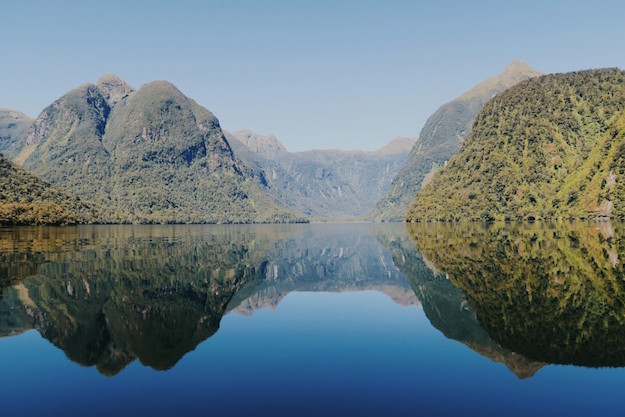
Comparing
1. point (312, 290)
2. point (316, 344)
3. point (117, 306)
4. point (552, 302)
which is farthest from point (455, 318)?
point (117, 306)

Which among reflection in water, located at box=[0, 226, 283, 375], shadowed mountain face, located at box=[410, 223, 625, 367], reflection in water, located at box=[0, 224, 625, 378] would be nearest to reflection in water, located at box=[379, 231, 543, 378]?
reflection in water, located at box=[0, 224, 625, 378]

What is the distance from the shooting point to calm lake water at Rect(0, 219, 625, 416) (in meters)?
14.7

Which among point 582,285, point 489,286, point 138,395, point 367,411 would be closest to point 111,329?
point 138,395

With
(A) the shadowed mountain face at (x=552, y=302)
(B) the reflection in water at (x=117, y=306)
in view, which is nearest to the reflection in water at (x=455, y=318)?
(A) the shadowed mountain face at (x=552, y=302)

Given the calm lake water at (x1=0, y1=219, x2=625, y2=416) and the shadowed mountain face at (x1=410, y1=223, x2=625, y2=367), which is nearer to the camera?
the calm lake water at (x1=0, y1=219, x2=625, y2=416)

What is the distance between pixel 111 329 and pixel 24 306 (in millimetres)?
9225

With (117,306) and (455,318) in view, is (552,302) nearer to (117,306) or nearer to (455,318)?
(455,318)

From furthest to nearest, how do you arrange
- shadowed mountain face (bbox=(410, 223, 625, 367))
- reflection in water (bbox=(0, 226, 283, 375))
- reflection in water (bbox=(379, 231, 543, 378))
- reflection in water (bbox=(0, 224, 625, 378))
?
reflection in water (bbox=(0, 226, 283, 375))
reflection in water (bbox=(0, 224, 625, 378))
shadowed mountain face (bbox=(410, 223, 625, 367))
reflection in water (bbox=(379, 231, 543, 378))

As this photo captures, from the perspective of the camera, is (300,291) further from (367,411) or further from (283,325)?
(367,411)

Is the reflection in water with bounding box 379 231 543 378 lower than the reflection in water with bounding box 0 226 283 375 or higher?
lower

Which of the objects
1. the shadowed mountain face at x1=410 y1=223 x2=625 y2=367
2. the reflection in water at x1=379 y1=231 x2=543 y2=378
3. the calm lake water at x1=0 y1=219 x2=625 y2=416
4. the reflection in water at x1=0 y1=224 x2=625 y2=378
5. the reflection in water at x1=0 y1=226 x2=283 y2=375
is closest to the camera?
the calm lake water at x1=0 y1=219 x2=625 y2=416

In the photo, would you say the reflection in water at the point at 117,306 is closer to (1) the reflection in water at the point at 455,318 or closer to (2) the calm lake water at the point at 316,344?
(2) the calm lake water at the point at 316,344

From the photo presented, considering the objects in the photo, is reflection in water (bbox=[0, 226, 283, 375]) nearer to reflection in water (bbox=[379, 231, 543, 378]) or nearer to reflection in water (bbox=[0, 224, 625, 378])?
reflection in water (bbox=[0, 224, 625, 378])

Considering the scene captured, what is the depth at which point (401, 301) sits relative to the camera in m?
35.2
